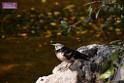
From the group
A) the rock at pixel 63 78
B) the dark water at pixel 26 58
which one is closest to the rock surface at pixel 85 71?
the rock at pixel 63 78

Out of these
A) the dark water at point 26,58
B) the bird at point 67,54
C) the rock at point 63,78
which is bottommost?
the dark water at point 26,58

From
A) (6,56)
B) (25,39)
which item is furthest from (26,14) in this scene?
(6,56)

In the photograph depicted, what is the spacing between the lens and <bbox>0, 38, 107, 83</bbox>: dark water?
21.4ft

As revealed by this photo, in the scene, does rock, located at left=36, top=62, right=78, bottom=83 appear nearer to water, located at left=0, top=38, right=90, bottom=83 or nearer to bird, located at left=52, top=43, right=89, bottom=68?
bird, located at left=52, top=43, right=89, bottom=68

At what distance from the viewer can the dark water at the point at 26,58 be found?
6516 mm

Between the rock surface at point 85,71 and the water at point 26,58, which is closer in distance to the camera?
the rock surface at point 85,71

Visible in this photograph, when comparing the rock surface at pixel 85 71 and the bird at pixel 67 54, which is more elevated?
the bird at pixel 67 54

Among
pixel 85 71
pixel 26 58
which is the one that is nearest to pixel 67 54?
pixel 85 71

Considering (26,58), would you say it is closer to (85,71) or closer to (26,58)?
(26,58)

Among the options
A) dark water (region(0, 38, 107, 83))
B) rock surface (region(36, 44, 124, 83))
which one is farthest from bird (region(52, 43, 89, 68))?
dark water (region(0, 38, 107, 83))

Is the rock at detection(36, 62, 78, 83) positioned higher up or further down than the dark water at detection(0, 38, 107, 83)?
higher up

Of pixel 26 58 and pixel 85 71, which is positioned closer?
pixel 85 71

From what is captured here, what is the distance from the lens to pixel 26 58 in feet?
23.1

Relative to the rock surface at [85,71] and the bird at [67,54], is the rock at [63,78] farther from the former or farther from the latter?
the bird at [67,54]
